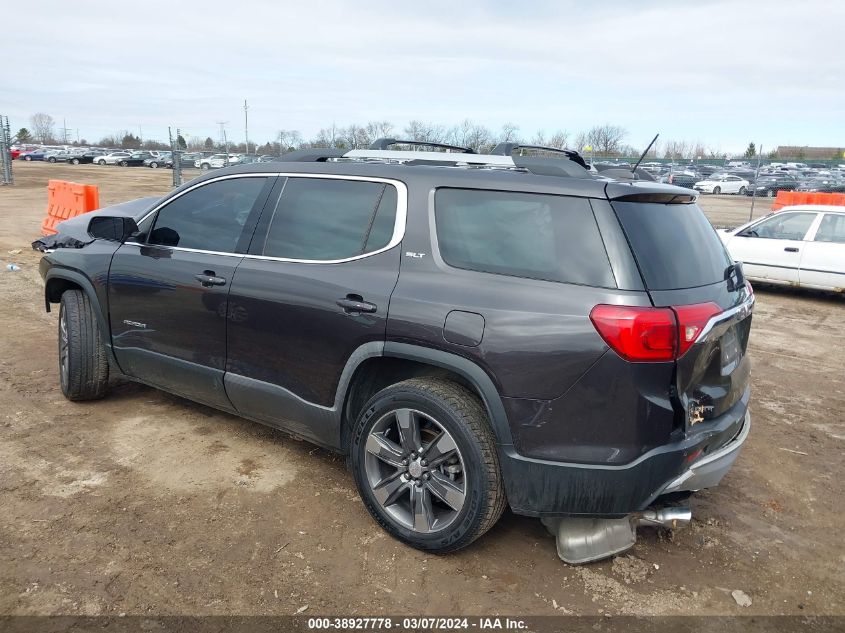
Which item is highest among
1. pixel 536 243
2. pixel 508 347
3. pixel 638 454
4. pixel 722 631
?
pixel 536 243

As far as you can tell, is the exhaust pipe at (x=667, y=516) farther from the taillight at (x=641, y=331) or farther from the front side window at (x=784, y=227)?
the front side window at (x=784, y=227)

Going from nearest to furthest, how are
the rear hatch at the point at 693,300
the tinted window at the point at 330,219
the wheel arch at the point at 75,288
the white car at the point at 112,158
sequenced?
the rear hatch at the point at 693,300 → the tinted window at the point at 330,219 → the wheel arch at the point at 75,288 → the white car at the point at 112,158

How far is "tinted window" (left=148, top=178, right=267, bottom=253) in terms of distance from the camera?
3.94m

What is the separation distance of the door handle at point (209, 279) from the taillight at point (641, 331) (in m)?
2.16

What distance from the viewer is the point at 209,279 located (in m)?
3.86

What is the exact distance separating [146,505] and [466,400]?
183 centimetres

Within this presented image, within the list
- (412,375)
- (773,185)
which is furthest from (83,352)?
(773,185)

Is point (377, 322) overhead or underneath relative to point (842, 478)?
overhead

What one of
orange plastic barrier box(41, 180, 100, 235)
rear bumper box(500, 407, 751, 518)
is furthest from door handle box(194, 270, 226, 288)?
orange plastic barrier box(41, 180, 100, 235)

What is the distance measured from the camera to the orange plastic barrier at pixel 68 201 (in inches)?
447

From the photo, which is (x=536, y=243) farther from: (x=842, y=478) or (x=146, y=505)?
(x=842, y=478)

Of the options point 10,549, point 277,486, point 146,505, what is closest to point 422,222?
point 277,486

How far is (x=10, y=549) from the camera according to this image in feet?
10.1

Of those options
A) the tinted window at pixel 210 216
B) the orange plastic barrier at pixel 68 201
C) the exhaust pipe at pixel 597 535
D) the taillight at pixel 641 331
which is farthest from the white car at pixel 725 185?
the taillight at pixel 641 331
